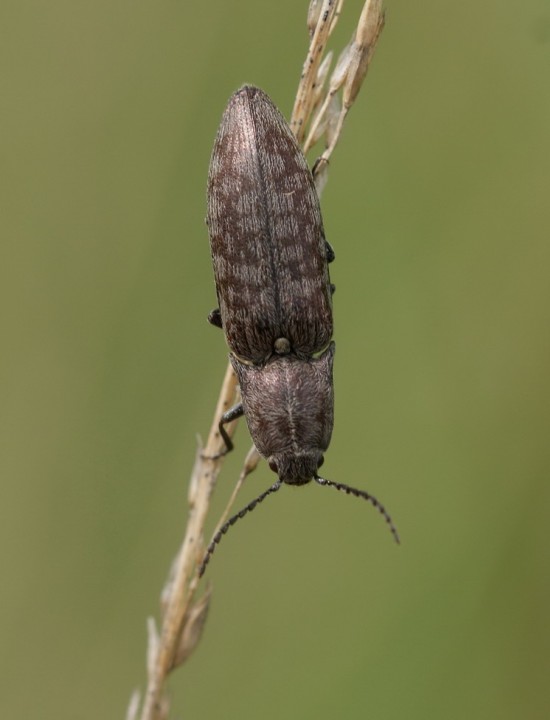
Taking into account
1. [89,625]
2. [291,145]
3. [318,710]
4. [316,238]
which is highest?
[291,145]

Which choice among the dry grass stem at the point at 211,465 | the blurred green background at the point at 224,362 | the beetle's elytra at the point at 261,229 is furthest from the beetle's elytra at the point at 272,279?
the blurred green background at the point at 224,362

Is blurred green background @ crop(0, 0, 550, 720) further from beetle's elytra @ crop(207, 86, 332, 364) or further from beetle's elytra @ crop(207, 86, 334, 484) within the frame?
beetle's elytra @ crop(207, 86, 332, 364)

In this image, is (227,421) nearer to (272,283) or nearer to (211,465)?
(211,465)

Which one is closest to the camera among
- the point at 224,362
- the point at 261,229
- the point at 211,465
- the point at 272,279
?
the point at 211,465

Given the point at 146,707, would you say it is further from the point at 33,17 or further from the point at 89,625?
the point at 33,17

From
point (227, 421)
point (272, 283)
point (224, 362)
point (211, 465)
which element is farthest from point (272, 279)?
point (224, 362)

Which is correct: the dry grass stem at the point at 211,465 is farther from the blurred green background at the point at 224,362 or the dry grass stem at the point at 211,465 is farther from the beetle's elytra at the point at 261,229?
the blurred green background at the point at 224,362

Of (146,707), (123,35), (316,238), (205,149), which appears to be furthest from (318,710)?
(123,35)
